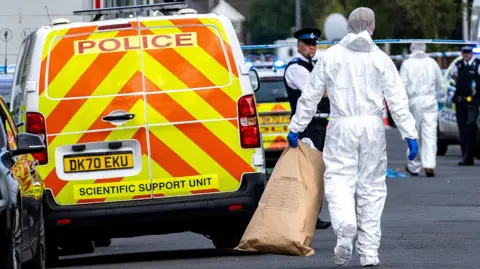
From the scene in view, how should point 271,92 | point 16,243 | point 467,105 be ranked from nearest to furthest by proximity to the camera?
1. point 16,243
2. point 271,92
3. point 467,105

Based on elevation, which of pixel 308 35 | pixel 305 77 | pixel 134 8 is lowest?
pixel 305 77

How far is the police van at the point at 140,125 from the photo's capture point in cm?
1181

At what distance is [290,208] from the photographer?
11148 mm

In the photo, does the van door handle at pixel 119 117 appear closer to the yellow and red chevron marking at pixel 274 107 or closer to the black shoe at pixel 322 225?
the black shoe at pixel 322 225

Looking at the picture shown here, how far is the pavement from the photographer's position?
1151 centimetres

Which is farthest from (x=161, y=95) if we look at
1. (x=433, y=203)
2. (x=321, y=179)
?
(x=433, y=203)

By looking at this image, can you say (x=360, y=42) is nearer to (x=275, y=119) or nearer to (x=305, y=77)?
(x=305, y=77)

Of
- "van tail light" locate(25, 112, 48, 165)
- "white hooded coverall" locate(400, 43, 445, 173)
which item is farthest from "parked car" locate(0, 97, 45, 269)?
"white hooded coverall" locate(400, 43, 445, 173)

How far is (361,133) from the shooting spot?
11.0 metres

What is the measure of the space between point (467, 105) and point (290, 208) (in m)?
14.7

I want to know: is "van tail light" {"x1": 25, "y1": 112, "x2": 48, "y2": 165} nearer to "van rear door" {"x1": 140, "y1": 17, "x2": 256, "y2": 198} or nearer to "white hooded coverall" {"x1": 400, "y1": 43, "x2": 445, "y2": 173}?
"van rear door" {"x1": 140, "y1": 17, "x2": 256, "y2": 198}

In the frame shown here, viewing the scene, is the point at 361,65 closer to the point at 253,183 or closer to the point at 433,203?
the point at 253,183

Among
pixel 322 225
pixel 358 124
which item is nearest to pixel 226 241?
pixel 322 225

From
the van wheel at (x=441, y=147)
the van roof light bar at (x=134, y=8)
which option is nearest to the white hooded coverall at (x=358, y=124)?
the van roof light bar at (x=134, y=8)
